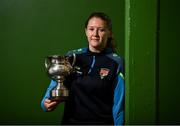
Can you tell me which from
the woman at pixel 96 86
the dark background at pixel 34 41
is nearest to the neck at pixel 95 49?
the woman at pixel 96 86

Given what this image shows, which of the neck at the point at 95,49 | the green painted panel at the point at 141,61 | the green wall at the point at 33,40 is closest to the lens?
the green painted panel at the point at 141,61

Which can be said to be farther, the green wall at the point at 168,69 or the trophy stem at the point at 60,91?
the trophy stem at the point at 60,91

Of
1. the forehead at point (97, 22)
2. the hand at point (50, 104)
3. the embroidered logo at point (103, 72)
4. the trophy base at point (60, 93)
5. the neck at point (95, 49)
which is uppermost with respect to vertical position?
the forehead at point (97, 22)

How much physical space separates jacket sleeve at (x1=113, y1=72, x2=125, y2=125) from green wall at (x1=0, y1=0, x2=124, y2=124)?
3.91ft

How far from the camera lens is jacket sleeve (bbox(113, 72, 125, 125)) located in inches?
69.8

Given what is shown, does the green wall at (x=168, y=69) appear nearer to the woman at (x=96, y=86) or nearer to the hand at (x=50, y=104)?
the woman at (x=96, y=86)

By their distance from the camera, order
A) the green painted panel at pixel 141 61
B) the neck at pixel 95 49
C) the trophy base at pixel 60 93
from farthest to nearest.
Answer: the neck at pixel 95 49
the trophy base at pixel 60 93
the green painted panel at pixel 141 61

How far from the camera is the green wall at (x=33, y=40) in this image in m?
2.95

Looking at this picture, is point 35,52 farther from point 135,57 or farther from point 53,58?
point 135,57

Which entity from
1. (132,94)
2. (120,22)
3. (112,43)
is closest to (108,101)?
(112,43)

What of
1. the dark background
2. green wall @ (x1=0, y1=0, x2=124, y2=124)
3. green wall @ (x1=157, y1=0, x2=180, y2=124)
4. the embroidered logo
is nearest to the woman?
the embroidered logo

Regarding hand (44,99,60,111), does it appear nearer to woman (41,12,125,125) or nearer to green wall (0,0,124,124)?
woman (41,12,125,125)

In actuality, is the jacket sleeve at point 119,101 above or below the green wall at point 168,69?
below

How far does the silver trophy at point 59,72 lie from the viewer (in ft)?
5.80
